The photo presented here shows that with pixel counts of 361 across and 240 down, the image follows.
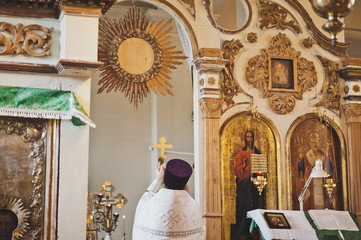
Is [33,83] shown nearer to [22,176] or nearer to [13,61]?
[13,61]

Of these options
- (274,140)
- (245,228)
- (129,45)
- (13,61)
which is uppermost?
(129,45)

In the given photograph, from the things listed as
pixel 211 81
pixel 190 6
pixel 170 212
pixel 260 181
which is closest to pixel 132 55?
pixel 211 81

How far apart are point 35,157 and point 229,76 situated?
4836mm

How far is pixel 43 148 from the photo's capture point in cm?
679

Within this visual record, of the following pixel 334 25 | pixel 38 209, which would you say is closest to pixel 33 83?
pixel 38 209

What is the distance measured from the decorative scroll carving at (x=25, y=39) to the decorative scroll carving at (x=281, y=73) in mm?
4794

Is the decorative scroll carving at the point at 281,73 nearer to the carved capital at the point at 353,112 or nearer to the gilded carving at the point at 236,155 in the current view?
the gilded carving at the point at 236,155

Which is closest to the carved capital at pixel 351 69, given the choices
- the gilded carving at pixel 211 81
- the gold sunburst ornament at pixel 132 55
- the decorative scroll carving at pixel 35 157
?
the gilded carving at pixel 211 81

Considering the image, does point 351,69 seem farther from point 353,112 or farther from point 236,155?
point 236,155

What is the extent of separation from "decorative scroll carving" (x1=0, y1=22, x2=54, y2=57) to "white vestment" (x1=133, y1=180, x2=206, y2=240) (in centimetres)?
264

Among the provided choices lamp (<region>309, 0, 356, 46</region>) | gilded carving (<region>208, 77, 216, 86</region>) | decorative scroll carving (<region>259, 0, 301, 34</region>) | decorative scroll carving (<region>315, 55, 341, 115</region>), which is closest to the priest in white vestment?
lamp (<region>309, 0, 356, 46</region>)

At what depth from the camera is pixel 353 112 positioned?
10.9 metres

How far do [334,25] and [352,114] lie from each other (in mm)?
7865

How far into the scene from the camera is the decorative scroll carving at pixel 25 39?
6.77m
